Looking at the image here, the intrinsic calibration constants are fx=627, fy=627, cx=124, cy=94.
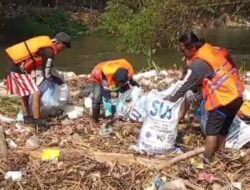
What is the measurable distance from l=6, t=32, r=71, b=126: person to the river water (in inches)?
363

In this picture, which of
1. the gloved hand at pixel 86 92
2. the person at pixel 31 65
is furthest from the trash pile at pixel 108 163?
the gloved hand at pixel 86 92

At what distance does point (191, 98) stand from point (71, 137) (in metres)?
1.37

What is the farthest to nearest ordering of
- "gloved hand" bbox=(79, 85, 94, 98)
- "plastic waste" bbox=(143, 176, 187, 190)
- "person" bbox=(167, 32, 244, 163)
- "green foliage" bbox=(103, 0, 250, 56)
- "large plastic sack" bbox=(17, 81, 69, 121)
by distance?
1. "green foliage" bbox=(103, 0, 250, 56)
2. "gloved hand" bbox=(79, 85, 94, 98)
3. "large plastic sack" bbox=(17, 81, 69, 121)
4. "person" bbox=(167, 32, 244, 163)
5. "plastic waste" bbox=(143, 176, 187, 190)

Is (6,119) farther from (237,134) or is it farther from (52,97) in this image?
(237,134)

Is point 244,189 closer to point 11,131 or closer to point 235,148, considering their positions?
point 235,148

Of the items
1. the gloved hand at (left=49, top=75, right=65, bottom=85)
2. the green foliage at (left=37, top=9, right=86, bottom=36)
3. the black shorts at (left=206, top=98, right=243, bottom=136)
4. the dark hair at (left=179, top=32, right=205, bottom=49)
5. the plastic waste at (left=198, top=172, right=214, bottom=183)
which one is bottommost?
the green foliage at (left=37, top=9, right=86, bottom=36)

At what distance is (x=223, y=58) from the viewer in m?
6.09

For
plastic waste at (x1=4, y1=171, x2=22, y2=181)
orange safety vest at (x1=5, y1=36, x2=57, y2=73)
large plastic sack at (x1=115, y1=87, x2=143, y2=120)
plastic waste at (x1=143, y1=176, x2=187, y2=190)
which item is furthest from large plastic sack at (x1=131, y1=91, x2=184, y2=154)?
orange safety vest at (x1=5, y1=36, x2=57, y2=73)

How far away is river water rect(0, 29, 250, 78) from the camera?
1963 centimetres

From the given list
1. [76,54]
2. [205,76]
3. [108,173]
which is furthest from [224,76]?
[76,54]

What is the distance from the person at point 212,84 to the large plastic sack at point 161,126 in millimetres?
211

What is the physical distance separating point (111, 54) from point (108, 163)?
16679mm

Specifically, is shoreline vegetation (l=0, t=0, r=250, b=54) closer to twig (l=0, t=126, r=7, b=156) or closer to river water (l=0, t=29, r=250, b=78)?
→ river water (l=0, t=29, r=250, b=78)

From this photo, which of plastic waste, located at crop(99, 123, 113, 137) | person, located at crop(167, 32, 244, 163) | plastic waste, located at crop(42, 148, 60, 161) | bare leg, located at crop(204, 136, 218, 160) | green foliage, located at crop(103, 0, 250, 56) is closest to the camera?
person, located at crop(167, 32, 244, 163)
